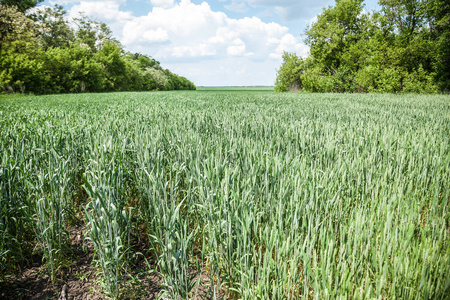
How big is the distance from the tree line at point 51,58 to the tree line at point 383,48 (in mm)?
32504

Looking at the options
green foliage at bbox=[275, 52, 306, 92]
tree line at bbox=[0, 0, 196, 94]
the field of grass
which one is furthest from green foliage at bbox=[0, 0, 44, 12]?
the field of grass

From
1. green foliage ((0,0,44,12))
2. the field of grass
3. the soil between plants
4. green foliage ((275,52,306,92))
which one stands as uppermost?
green foliage ((0,0,44,12))

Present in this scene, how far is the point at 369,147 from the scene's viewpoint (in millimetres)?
2826

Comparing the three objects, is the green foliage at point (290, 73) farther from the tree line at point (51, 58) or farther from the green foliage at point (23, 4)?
the green foliage at point (23, 4)

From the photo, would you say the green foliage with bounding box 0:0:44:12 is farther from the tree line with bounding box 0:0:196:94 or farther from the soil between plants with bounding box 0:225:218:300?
the soil between plants with bounding box 0:225:218:300

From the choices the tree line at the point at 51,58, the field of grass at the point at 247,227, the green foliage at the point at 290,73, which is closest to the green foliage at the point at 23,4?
the tree line at the point at 51,58

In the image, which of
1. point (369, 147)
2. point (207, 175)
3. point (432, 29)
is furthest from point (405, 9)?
point (207, 175)

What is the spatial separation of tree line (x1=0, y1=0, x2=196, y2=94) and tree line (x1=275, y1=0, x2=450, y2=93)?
3250 centimetres

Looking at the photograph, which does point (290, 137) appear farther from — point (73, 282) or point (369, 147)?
point (73, 282)

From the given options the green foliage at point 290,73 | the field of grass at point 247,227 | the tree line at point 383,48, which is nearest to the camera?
the field of grass at point 247,227

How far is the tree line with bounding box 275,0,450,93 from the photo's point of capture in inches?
788

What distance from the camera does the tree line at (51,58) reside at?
80.4ft

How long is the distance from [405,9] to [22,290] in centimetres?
3157

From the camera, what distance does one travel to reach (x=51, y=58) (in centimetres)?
3039
